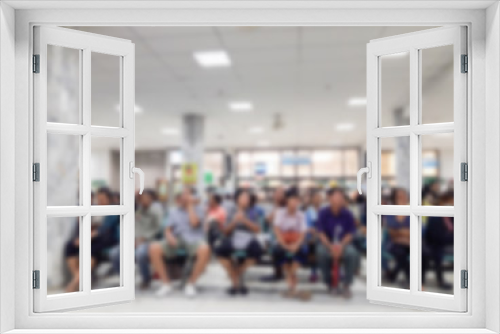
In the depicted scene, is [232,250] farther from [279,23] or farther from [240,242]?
[279,23]

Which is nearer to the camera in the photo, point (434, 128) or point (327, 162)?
point (434, 128)

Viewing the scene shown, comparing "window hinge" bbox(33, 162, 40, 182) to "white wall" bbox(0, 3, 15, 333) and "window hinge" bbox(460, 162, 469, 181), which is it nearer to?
"white wall" bbox(0, 3, 15, 333)

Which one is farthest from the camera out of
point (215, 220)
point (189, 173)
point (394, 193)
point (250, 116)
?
point (250, 116)

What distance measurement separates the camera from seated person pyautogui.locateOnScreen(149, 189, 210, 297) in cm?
523

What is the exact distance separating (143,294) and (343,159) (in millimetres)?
8791

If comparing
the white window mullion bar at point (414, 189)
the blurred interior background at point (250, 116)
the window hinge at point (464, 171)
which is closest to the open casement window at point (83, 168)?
the blurred interior background at point (250, 116)

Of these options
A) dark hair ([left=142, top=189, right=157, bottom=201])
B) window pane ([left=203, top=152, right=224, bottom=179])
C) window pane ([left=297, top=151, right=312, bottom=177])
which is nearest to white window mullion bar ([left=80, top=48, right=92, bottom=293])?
dark hair ([left=142, top=189, right=157, bottom=201])

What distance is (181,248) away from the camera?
5.39m

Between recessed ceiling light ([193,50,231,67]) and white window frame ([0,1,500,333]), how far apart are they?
395 cm

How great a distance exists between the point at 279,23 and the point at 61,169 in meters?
2.45

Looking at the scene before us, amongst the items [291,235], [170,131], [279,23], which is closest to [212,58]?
[291,235]

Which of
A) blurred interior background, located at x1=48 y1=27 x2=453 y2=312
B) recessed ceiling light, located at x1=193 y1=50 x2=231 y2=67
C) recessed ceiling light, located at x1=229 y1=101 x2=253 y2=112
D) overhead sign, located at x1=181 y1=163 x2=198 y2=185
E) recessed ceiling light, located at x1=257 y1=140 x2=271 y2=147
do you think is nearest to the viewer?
blurred interior background, located at x1=48 y1=27 x2=453 y2=312

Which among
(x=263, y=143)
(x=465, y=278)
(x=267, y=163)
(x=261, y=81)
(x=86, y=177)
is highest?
(x=261, y=81)

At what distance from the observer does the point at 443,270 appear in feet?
16.4
